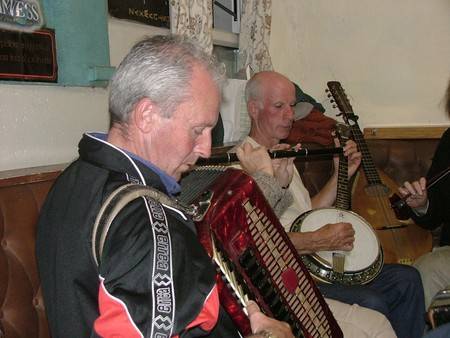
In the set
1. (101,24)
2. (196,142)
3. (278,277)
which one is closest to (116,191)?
(196,142)

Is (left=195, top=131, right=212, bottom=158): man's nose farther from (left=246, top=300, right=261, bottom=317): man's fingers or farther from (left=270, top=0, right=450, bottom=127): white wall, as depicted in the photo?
(left=270, top=0, right=450, bottom=127): white wall

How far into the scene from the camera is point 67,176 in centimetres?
91

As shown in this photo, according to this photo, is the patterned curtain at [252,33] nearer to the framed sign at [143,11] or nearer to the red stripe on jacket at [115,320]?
the framed sign at [143,11]

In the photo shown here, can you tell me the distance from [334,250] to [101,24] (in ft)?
4.00

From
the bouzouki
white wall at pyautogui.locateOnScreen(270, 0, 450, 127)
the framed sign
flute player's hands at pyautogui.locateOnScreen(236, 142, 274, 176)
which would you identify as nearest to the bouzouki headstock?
the bouzouki

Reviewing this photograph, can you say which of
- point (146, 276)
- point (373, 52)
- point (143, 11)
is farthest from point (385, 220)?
point (146, 276)

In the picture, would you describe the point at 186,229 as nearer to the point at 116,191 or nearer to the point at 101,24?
the point at 116,191

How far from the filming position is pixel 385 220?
2.51m

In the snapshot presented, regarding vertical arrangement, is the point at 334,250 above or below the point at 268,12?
below

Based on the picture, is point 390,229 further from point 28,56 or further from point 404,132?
point 28,56

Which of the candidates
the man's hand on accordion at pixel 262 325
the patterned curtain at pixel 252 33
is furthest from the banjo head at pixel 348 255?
the patterned curtain at pixel 252 33

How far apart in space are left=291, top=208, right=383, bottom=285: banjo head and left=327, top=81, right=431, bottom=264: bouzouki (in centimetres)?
55

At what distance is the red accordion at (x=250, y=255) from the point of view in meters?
1.01

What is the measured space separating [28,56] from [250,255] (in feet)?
3.19
